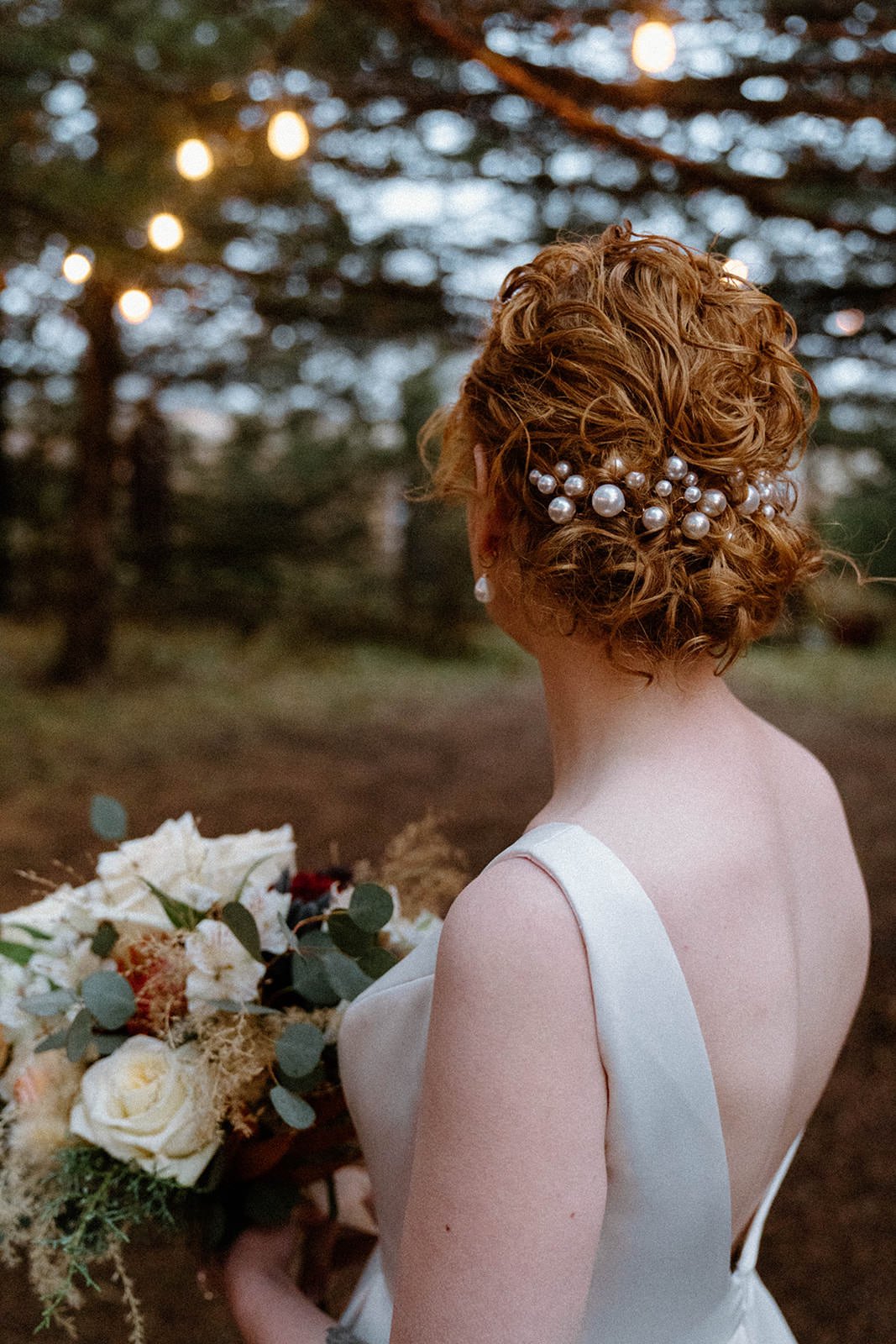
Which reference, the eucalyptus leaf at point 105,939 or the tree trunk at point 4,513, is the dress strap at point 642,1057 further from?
the tree trunk at point 4,513

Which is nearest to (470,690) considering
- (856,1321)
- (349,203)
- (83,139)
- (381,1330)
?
(349,203)

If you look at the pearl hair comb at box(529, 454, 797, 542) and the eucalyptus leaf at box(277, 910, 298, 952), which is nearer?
the pearl hair comb at box(529, 454, 797, 542)

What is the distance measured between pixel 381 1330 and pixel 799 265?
267 inches

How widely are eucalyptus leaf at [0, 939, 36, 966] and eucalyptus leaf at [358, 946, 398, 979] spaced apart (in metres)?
0.51

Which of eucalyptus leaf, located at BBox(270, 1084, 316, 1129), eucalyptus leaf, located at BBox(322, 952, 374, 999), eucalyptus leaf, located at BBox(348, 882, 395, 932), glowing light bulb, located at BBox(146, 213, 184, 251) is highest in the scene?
glowing light bulb, located at BBox(146, 213, 184, 251)

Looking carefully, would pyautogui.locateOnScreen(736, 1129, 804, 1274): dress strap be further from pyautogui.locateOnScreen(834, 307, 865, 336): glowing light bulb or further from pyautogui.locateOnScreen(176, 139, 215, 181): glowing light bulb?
pyautogui.locateOnScreen(834, 307, 865, 336): glowing light bulb

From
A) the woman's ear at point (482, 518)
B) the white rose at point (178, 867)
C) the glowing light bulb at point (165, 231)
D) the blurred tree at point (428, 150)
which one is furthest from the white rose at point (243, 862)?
the glowing light bulb at point (165, 231)

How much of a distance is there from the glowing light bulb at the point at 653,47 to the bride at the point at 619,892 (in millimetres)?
2557

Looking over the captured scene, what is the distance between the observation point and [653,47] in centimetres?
327

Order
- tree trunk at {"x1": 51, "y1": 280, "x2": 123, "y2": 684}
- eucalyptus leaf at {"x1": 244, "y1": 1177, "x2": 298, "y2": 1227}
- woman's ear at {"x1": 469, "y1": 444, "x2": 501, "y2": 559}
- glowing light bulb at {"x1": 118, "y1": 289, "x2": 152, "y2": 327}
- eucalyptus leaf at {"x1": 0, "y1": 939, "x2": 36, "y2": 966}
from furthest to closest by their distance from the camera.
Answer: tree trunk at {"x1": 51, "y1": 280, "x2": 123, "y2": 684} < glowing light bulb at {"x1": 118, "y1": 289, "x2": 152, "y2": 327} < eucalyptus leaf at {"x1": 0, "y1": 939, "x2": 36, "y2": 966} < eucalyptus leaf at {"x1": 244, "y1": 1177, "x2": 298, "y2": 1227} < woman's ear at {"x1": 469, "y1": 444, "x2": 501, "y2": 559}

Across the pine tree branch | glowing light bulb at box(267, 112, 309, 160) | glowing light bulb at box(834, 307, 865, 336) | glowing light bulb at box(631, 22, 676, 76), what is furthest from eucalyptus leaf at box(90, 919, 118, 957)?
glowing light bulb at box(834, 307, 865, 336)

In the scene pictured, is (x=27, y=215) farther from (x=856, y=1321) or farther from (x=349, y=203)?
(x=856, y=1321)

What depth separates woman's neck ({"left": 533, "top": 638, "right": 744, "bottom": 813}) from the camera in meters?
1.13

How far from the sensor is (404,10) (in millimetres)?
3100
